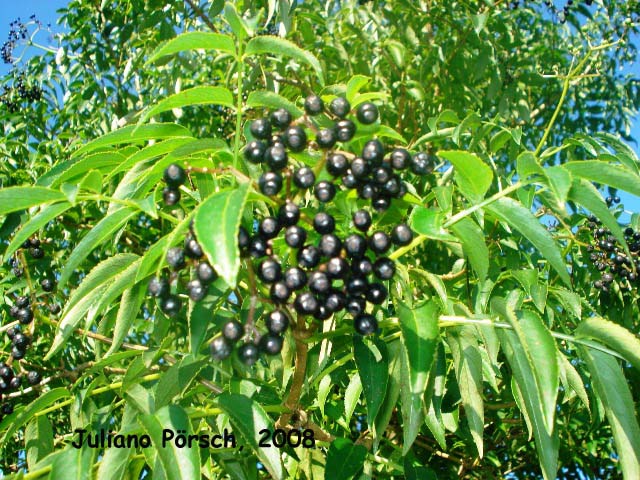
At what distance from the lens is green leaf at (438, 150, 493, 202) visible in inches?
47.8

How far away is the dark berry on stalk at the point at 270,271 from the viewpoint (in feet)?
3.80

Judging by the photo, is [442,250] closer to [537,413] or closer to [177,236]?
[537,413]

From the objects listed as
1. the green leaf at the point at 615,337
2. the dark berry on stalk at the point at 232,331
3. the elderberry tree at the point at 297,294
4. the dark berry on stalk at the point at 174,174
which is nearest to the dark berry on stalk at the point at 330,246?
the elderberry tree at the point at 297,294

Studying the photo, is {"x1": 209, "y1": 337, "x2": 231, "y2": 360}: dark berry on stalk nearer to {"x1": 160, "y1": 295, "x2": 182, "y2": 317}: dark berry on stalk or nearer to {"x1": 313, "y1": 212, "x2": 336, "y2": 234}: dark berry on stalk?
{"x1": 160, "y1": 295, "x2": 182, "y2": 317}: dark berry on stalk

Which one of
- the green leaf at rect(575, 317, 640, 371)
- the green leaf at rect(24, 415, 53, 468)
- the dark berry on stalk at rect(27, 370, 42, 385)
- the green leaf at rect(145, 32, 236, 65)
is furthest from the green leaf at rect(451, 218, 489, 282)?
the dark berry on stalk at rect(27, 370, 42, 385)

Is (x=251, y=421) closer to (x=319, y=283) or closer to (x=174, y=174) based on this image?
(x=319, y=283)

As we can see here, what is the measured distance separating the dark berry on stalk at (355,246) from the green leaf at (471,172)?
223 mm

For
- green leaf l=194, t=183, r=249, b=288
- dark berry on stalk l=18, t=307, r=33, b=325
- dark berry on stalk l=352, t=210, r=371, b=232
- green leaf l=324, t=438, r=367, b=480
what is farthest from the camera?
dark berry on stalk l=18, t=307, r=33, b=325

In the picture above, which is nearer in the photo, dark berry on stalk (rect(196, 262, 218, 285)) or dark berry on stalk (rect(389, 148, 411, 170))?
dark berry on stalk (rect(196, 262, 218, 285))

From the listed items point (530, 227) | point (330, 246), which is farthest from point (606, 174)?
point (330, 246)

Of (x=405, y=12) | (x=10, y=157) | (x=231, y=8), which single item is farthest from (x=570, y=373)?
(x=10, y=157)

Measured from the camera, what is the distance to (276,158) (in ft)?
3.83

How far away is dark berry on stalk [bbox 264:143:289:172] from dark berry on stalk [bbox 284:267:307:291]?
19cm

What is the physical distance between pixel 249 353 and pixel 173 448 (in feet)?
0.72
